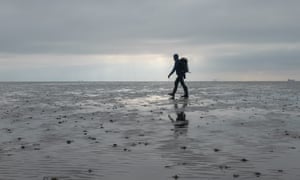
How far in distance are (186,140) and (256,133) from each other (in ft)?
10.6

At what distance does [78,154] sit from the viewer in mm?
12938

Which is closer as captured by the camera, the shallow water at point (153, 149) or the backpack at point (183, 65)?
the shallow water at point (153, 149)

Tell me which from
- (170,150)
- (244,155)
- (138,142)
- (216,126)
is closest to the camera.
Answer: (244,155)

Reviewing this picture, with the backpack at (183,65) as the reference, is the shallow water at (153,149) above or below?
below

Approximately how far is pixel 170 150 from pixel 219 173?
3062 mm

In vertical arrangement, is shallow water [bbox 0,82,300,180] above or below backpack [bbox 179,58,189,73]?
below

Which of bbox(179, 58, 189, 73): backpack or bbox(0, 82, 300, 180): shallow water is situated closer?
bbox(0, 82, 300, 180): shallow water

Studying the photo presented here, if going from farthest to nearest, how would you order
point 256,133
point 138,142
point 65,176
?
point 256,133, point 138,142, point 65,176

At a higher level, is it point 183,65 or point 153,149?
point 183,65

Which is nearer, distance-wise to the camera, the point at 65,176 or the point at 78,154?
the point at 65,176

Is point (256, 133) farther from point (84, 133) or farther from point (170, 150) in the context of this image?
point (84, 133)

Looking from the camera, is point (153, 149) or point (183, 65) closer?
point (153, 149)

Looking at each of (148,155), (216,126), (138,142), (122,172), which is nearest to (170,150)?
(148,155)

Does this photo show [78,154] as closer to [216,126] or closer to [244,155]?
[244,155]
